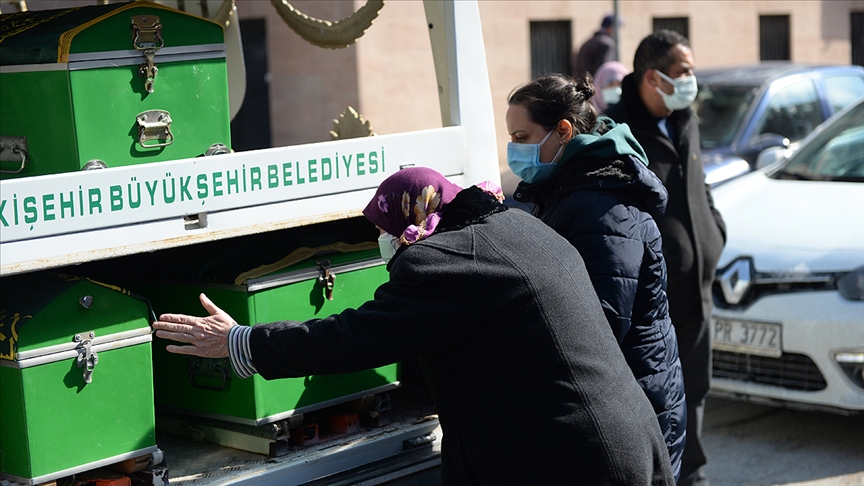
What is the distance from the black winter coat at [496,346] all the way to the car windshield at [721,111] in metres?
6.13

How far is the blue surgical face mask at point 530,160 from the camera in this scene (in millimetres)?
3031

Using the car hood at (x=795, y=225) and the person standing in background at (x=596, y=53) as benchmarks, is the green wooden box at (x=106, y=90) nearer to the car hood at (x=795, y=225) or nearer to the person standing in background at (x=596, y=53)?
the car hood at (x=795, y=225)

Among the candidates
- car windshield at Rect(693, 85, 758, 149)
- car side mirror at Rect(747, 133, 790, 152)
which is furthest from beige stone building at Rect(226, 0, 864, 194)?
car side mirror at Rect(747, 133, 790, 152)

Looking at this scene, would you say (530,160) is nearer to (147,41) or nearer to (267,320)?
(267,320)

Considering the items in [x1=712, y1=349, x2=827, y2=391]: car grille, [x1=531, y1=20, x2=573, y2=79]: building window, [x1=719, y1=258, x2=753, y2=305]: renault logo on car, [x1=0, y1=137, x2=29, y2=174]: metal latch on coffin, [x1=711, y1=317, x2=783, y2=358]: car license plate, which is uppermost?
[x1=531, y1=20, x2=573, y2=79]: building window

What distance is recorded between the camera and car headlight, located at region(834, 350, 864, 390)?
478cm

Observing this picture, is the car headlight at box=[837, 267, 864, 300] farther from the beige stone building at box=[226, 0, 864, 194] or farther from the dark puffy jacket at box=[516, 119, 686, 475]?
the beige stone building at box=[226, 0, 864, 194]

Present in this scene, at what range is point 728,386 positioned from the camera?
523cm

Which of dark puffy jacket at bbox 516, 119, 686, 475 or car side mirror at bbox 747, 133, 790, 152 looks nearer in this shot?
dark puffy jacket at bbox 516, 119, 686, 475

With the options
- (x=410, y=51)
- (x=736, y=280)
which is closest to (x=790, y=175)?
(x=736, y=280)

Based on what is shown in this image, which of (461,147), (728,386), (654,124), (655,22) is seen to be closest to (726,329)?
(728,386)

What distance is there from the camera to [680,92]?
164 inches

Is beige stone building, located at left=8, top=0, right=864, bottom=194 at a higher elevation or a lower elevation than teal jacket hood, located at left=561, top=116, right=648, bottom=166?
higher

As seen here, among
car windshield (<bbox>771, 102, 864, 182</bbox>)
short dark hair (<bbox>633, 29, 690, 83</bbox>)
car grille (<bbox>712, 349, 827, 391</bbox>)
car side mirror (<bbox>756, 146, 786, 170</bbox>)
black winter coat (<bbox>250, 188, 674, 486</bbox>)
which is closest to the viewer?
black winter coat (<bbox>250, 188, 674, 486</bbox>)
